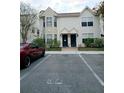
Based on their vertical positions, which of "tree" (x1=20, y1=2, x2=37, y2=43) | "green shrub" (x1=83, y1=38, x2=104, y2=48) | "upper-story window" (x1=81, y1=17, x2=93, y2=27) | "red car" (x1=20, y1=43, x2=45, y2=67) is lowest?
"red car" (x1=20, y1=43, x2=45, y2=67)

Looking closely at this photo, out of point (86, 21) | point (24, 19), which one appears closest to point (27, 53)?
point (24, 19)

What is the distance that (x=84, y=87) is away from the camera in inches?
123

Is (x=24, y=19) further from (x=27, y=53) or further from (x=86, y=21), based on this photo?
(x=86, y=21)

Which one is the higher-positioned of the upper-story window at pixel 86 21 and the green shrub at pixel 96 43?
the upper-story window at pixel 86 21

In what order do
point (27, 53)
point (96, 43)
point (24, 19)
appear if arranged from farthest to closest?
point (27, 53) < point (96, 43) < point (24, 19)

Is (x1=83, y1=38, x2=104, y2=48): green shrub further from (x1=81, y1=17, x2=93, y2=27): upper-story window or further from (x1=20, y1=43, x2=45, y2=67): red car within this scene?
(x1=81, y1=17, x2=93, y2=27): upper-story window

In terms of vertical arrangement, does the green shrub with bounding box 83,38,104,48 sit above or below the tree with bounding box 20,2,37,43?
below

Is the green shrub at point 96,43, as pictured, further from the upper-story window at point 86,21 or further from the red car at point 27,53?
the upper-story window at point 86,21

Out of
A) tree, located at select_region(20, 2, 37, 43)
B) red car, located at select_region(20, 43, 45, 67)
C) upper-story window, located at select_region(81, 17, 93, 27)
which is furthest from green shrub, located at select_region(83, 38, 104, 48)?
upper-story window, located at select_region(81, 17, 93, 27)

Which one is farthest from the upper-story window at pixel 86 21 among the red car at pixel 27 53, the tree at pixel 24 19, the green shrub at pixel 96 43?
the tree at pixel 24 19
